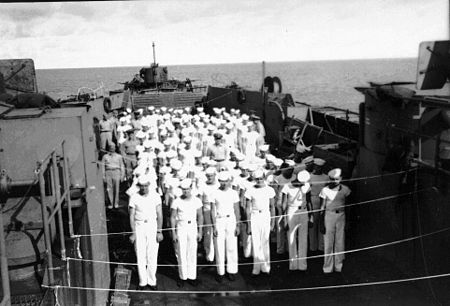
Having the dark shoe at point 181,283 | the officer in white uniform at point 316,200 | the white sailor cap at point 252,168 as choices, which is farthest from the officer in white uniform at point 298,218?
the dark shoe at point 181,283

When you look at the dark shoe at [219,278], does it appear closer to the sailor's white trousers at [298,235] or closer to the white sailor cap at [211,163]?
the sailor's white trousers at [298,235]

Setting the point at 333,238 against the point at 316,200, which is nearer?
the point at 333,238

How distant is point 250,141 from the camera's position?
44.7 ft

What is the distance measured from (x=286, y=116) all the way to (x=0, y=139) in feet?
34.1

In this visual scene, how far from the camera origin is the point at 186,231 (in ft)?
24.4

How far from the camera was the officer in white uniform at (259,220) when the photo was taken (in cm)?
766

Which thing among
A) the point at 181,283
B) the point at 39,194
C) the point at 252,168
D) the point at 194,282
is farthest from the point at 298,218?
the point at 39,194

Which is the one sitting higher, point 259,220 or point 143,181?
point 143,181

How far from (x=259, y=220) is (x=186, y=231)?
1.16m

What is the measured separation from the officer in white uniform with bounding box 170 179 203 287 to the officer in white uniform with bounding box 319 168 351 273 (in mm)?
1924

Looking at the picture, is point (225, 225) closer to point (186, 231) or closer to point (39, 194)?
point (186, 231)

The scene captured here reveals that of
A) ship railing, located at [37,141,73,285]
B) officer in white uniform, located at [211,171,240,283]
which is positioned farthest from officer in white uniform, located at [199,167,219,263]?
ship railing, located at [37,141,73,285]

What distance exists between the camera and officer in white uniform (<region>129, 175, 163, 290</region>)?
7.29 m

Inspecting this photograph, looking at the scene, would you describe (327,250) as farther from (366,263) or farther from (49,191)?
(49,191)
